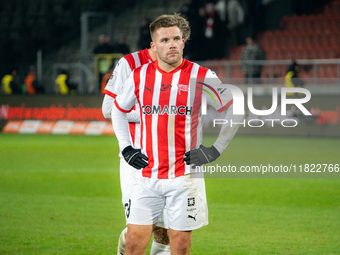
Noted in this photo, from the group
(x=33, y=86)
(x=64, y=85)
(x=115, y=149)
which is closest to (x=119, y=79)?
(x=115, y=149)

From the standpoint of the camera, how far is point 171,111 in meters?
3.60

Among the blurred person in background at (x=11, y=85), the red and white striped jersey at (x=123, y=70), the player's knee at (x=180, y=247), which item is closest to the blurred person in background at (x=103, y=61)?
the blurred person in background at (x=11, y=85)

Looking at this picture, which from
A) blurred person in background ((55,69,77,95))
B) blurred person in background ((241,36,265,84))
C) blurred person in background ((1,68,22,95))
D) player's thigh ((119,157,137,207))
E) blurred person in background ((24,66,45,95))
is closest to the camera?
player's thigh ((119,157,137,207))

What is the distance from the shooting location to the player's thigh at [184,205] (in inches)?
140

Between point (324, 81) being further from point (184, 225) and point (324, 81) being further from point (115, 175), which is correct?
point (184, 225)

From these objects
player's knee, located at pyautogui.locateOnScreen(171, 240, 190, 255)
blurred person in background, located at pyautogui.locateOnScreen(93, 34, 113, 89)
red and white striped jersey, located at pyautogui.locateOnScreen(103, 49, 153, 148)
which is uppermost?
blurred person in background, located at pyautogui.locateOnScreen(93, 34, 113, 89)

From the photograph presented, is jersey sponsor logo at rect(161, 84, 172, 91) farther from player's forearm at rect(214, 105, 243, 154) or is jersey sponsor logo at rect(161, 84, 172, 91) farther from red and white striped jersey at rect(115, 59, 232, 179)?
player's forearm at rect(214, 105, 243, 154)

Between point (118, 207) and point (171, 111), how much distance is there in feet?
12.8

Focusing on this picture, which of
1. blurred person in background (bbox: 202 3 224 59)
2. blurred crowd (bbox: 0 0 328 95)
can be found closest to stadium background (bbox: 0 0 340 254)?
blurred crowd (bbox: 0 0 328 95)

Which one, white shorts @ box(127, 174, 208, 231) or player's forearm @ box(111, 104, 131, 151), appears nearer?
white shorts @ box(127, 174, 208, 231)

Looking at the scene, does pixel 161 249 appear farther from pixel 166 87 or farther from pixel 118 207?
pixel 118 207

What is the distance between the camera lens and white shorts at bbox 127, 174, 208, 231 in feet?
11.7

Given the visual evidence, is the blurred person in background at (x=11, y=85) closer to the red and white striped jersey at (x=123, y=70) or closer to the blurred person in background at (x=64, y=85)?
the blurred person in background at (x=64, y=85)

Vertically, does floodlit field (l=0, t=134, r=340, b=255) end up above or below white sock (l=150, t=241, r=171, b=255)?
below
